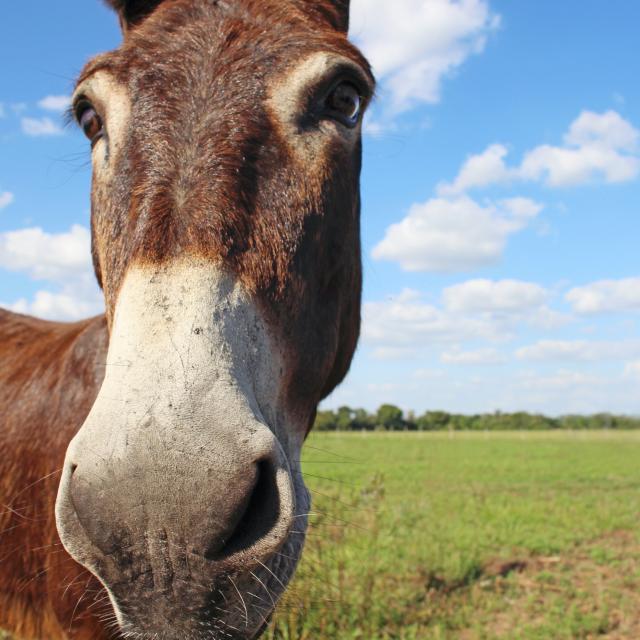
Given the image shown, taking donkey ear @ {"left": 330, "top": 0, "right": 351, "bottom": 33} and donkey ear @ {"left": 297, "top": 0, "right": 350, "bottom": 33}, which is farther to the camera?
donkey ear @ {"left": 330, "top": 0, "right": 351, "bottom": 33}

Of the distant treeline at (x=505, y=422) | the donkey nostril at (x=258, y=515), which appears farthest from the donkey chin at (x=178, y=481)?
the distant treeline at (x=505, y=422)

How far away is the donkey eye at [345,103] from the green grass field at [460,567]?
1398 millimetres

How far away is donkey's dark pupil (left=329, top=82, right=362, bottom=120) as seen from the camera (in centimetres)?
241

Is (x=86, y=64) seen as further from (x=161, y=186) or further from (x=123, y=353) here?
(x=123, y=353)

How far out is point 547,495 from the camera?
1752cm

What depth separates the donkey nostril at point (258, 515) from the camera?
1503 mm

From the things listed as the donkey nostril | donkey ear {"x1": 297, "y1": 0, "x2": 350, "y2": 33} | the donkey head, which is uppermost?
donkey ear {"x1": 297, "y1": 0, "x2": 350, "y2": 33}

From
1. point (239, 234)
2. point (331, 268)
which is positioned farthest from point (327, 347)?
point (239, 234)

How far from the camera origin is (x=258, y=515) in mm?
1539

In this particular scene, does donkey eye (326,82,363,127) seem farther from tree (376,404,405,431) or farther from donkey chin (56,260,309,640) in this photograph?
tree (376,404,405,431)

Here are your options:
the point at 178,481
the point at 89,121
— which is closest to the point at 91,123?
the point at 89,121

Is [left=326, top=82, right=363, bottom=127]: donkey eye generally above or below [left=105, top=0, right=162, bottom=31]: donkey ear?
below

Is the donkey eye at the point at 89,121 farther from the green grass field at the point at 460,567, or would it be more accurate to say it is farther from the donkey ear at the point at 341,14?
the green grass field at the point at 460,567

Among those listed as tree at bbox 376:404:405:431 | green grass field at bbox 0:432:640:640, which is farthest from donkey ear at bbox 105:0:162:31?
tree at bbox 376:404:405:431
